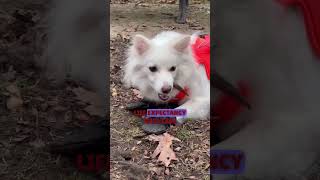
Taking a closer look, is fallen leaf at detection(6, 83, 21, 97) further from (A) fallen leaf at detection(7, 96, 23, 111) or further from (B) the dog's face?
(B) the dog's face

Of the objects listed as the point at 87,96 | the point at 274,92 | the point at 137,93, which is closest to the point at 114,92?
the point at 137,93

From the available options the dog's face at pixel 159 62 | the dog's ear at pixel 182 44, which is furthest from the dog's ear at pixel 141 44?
the dog's ear at pixel 182 44

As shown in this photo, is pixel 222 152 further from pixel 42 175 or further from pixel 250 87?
pixel 42 175

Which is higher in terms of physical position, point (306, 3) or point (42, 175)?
point (306, 3)

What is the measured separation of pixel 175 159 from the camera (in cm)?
177

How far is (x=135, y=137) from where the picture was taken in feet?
6.12

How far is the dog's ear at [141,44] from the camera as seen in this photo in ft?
6.20

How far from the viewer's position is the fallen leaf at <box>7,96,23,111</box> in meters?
1.88

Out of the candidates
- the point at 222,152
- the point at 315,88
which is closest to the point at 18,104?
the point at 222,152

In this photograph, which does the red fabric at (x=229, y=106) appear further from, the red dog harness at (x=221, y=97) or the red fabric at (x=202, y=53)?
the red fabric at (x=202, y=53)

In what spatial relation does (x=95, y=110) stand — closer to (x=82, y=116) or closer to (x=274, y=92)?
(x=82, y=116)

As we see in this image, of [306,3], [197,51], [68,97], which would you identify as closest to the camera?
[306,3]

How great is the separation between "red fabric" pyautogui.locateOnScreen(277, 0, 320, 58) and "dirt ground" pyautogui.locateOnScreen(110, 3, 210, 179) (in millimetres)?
564

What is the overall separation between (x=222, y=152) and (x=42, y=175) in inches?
23.5
